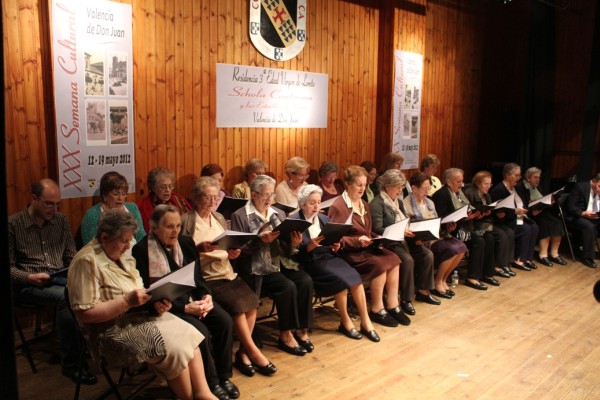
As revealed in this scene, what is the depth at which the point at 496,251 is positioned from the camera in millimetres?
6031

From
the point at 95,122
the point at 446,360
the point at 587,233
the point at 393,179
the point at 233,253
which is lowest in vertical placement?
the point at 446,360

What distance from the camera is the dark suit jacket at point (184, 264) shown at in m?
3.09

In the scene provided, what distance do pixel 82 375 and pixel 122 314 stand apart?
2.75ft

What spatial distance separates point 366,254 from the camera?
4.63m

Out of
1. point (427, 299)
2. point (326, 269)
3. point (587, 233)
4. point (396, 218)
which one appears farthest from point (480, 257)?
point (326, 269)

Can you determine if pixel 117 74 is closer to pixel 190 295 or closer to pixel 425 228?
pixel 190 295

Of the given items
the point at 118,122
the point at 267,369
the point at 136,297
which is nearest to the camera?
the point at 136,297

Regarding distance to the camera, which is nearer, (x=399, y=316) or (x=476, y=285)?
(x=399, y=316)

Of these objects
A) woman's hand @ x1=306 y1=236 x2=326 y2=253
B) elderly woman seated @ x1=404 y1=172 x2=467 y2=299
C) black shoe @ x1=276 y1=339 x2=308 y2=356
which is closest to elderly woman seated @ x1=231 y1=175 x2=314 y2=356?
black shoe @ x1=276 y1=339 x2=308 y2=356

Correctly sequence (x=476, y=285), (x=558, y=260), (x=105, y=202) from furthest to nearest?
1. (x=558, y=260)
2. (x=476, y=285)
3. (x=105, y=202)

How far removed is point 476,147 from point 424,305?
4735 mm

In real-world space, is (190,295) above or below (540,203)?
below

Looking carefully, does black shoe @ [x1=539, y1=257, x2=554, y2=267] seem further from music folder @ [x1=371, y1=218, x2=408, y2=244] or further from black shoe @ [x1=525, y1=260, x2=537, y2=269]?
music folder @ [x1=371, y1=218, x2=408, y2=244]

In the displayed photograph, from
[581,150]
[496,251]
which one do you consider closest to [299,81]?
[496,251]
